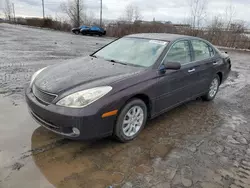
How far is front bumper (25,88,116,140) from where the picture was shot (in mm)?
2578

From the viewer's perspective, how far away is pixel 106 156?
2846mm

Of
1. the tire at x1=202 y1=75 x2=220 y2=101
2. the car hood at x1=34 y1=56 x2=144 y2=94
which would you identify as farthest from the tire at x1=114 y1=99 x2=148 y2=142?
the tire at x1=202 y1=75 x2=220 y2=101

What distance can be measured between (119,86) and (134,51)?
123 cm

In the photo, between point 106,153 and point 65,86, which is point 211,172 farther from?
point 65,86

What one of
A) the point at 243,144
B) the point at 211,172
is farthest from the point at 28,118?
the point at 243,144

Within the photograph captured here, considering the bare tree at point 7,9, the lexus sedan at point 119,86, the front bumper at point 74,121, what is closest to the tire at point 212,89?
the lexus sedan at point 119,86

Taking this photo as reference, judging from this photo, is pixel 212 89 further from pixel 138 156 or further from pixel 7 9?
pixel 7 9

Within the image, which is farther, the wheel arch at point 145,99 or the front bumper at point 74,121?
the wheel arch at point 145,99

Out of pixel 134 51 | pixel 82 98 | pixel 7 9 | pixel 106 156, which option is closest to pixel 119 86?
pixel 82 98

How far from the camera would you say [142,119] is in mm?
3336

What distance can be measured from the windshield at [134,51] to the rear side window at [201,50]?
938 mm

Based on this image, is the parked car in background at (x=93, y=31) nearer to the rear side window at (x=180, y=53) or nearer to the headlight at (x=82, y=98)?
the rear side window at (x=180, y=53)

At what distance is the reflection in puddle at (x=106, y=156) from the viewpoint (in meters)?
A: 2.44

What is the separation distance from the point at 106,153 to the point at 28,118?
166 centimetres
